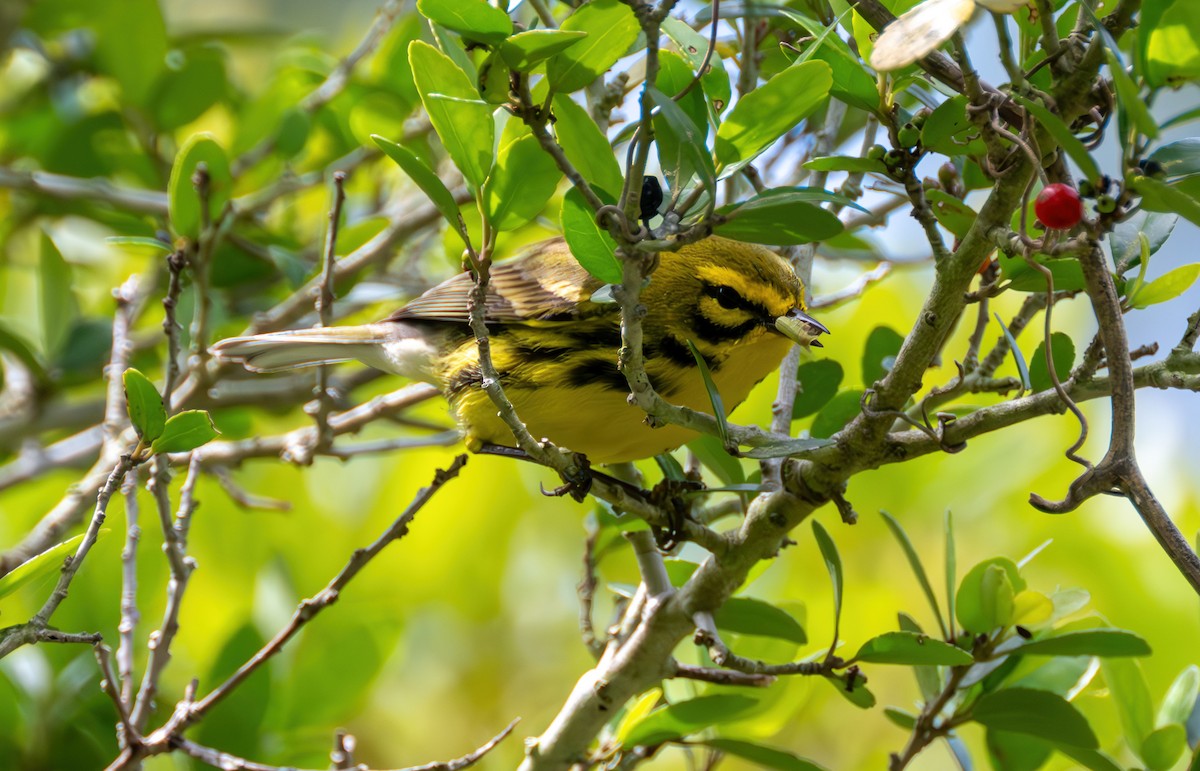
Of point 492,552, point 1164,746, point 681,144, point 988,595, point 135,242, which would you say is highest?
point 135,242

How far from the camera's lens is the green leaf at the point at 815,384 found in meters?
2.44

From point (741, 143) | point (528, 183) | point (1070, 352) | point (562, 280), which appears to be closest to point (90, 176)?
point (562, 280)

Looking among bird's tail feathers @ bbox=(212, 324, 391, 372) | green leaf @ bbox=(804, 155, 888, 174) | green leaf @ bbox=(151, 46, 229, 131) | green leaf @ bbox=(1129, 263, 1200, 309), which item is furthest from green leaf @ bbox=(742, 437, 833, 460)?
green leaf @ bbox=(151, 46, 229, 131)

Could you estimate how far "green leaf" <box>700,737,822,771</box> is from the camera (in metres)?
2.15

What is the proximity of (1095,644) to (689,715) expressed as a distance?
2.44ft

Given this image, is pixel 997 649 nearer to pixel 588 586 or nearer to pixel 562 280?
pixel 588 586

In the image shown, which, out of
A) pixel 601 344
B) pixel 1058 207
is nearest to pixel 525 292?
pixel 601 344

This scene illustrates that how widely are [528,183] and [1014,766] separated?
152cm

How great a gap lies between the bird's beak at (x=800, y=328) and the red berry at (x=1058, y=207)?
968 millimetres

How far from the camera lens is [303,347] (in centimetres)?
315

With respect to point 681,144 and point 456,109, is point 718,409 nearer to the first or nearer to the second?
point 681,144

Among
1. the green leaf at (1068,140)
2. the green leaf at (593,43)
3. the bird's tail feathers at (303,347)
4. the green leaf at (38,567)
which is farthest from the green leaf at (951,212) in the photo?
the bird's tail feathers at (303,347)

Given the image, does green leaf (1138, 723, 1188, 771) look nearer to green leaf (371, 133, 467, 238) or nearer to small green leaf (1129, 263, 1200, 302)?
small green leaf (1129, 263, 1200, 302)

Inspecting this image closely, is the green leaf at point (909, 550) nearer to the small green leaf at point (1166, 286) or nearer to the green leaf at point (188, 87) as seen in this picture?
the small green leaf at point (1166, 286)
